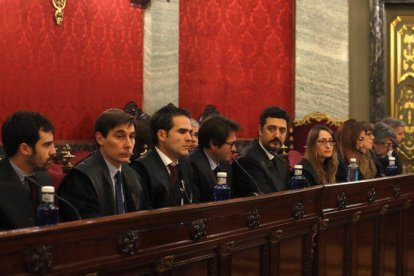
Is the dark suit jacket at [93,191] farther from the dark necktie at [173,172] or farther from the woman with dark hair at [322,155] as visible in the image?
the woman with dark hair at [322,155]

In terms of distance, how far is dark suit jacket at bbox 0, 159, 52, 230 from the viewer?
3061 millimetres

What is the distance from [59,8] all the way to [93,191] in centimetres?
305

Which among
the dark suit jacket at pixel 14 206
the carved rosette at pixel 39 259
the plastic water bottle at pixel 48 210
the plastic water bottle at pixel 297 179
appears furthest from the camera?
the plastic water bottle at pixel 297 179

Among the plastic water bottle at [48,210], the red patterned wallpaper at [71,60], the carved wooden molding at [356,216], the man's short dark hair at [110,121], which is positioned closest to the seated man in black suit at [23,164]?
the man's short dark hair at [110,121]

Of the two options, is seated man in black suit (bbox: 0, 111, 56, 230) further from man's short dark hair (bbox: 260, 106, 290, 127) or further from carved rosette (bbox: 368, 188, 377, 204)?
carved rosette (bbox: 368, 188, 377, 204)

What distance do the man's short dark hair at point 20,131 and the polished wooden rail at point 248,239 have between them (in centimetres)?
84

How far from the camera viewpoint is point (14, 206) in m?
3.08

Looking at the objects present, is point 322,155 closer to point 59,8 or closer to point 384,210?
point 384,210

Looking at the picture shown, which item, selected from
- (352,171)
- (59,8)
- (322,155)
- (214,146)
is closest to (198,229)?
(214,146)

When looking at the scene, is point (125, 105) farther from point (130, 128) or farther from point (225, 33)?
point (130, 128)

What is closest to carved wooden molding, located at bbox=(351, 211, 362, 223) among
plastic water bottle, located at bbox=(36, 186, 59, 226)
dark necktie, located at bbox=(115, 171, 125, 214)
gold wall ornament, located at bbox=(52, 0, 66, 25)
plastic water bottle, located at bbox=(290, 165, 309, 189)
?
plastic water bottle, located at bbox=(290, 165, 309, 189)

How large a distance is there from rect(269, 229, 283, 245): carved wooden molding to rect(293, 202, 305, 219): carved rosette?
0.22 meters

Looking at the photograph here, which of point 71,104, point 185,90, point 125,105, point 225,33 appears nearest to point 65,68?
point 71,104

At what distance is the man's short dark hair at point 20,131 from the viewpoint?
339cm
